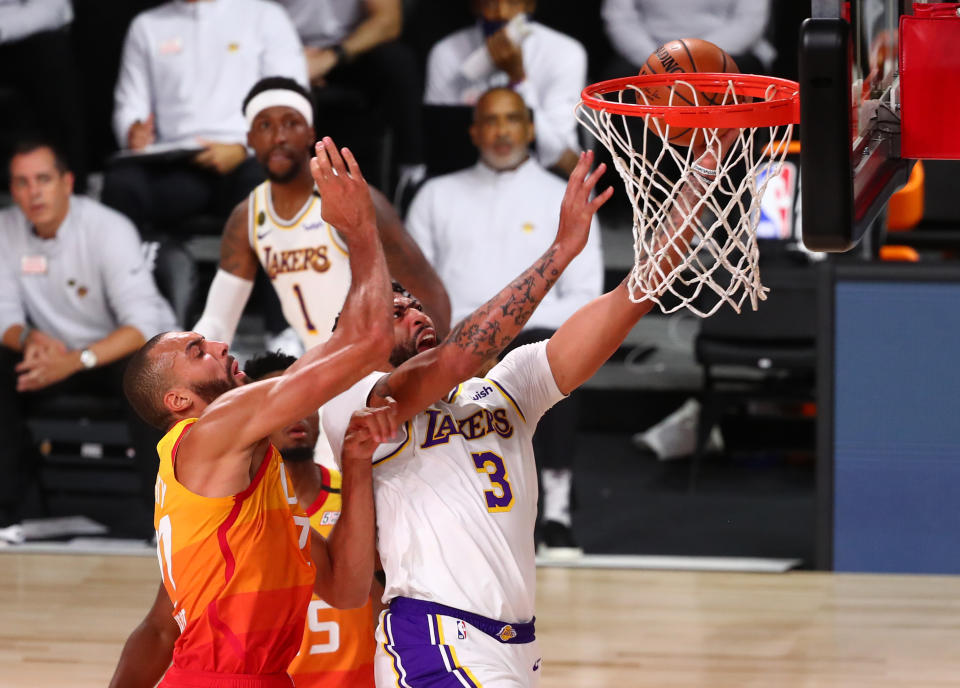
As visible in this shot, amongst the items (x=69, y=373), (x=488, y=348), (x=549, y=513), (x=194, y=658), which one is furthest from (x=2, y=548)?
(x=488, y=348)

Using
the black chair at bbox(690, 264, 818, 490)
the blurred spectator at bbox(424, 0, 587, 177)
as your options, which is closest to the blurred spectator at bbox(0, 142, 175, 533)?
the blurred spectator at bbox(424, 0, 587, 177)

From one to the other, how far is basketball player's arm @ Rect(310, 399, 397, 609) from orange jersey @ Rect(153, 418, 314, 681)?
4.9 inches

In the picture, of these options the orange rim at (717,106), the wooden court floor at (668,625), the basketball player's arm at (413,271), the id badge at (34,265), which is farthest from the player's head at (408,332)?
the id badge at (34,265)

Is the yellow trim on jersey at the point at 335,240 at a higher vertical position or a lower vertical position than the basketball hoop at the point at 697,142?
lower

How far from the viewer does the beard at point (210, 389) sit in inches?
117

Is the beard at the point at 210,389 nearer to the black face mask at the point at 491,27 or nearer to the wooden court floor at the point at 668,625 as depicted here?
the wooden court floor at the point at 668,625

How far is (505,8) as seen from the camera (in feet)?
22.7

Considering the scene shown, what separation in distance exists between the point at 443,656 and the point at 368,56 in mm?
4742

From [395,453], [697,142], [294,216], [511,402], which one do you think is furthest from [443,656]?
[294,216]

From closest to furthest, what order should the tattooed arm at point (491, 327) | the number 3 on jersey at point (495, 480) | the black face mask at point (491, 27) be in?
1. the tattooed arm at point (491, 327)
2. the number 3 on jersey at point (495, 480)
3. the black face mask at point (491, 27)

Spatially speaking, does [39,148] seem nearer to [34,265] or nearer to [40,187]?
[40,187]

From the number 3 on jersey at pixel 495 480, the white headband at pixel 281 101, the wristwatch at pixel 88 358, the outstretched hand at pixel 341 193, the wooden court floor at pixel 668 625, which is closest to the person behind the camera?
the outstretched hand at pixel 341 193

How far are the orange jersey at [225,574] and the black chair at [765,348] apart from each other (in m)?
4.18

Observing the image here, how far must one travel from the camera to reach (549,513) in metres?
6.42
